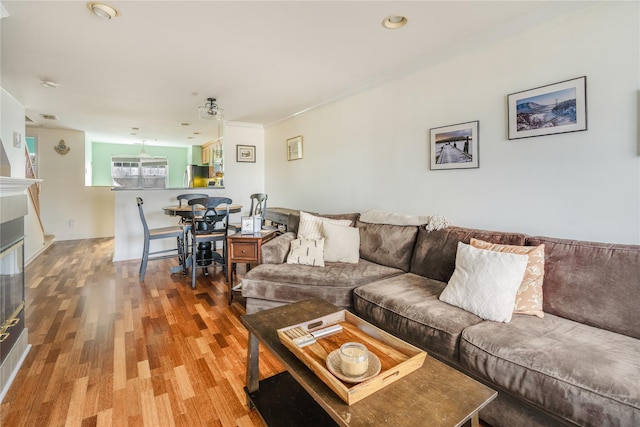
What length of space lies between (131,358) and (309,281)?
4.28 ft

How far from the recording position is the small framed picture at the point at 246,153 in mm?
5488

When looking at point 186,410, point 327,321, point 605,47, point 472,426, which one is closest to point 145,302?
point 186,410

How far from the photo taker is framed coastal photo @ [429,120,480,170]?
2.45m

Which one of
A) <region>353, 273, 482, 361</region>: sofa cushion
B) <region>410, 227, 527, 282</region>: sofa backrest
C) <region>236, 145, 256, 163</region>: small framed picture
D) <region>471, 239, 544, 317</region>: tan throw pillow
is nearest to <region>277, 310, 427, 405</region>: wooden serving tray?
<region>353, 273, 482, 361</region>: sofa cushion

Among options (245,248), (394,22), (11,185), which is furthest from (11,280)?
(394,22)

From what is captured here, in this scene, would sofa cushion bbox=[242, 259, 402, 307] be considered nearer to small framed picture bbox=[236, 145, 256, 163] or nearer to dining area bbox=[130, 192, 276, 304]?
dining area bbox=[130, 192, 276, 304]

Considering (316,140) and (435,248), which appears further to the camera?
(316,140)

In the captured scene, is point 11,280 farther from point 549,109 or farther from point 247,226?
point 549,109

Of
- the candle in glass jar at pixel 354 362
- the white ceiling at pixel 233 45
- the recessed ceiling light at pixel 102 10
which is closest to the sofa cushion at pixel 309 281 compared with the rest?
the candle in glass jar at pixel 354 362

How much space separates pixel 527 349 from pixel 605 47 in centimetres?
182

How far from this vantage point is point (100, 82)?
3.31m

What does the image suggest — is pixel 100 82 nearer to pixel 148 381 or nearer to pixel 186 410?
pixel 148 381

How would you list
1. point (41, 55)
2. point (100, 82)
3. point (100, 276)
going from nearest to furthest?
1. point (41, 55)
2. point (100, 82)
3. point (100, 276)

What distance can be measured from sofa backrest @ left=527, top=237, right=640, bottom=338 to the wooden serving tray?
1050mm
